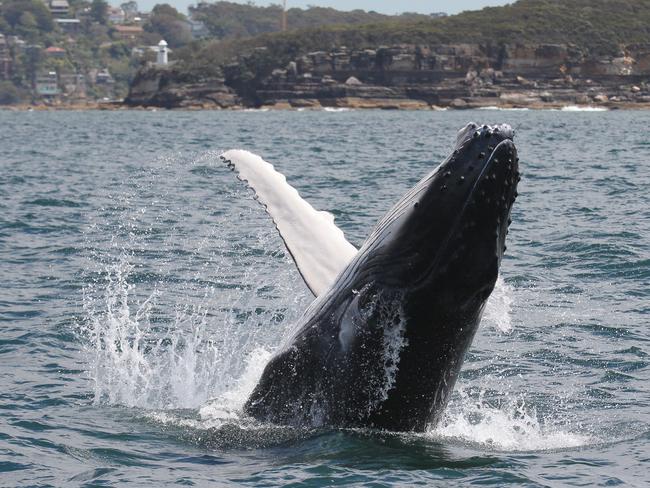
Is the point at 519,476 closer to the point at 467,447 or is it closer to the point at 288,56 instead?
the point at 467,447

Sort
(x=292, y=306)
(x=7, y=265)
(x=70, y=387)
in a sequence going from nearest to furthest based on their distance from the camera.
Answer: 1. (x=70, y=387)
2. (x=292, y=306)
3. (x=7, y=265)

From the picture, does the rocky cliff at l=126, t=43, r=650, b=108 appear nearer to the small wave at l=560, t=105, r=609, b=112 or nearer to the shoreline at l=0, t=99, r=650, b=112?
the shoreline at l=0, t=99, r=650, b=112

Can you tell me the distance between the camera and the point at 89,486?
7.82 m

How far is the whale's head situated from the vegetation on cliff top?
5913 inches

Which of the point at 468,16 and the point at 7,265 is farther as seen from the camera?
the point at 468,16

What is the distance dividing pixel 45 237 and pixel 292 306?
817cm

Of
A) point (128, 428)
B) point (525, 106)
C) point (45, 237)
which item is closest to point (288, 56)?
point (525, 106)

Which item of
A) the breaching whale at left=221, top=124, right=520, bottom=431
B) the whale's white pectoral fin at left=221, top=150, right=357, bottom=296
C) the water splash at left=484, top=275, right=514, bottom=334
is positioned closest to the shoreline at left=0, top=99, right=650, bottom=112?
the water splash at left=484, top=275, right=514, bottom=334

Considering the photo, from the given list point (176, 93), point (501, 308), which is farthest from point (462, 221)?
point (176, 93)

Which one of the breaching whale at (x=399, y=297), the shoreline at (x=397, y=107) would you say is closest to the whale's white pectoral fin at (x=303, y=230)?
the breaching whale at (x=399, y=297)

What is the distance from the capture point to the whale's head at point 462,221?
21.8 ft

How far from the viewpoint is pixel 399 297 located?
705 cm

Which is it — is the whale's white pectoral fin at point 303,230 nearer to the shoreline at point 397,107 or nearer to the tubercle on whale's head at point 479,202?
the tubercle on whale's head at point 479,202

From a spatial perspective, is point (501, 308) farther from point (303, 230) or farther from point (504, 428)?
point (303, 230)
